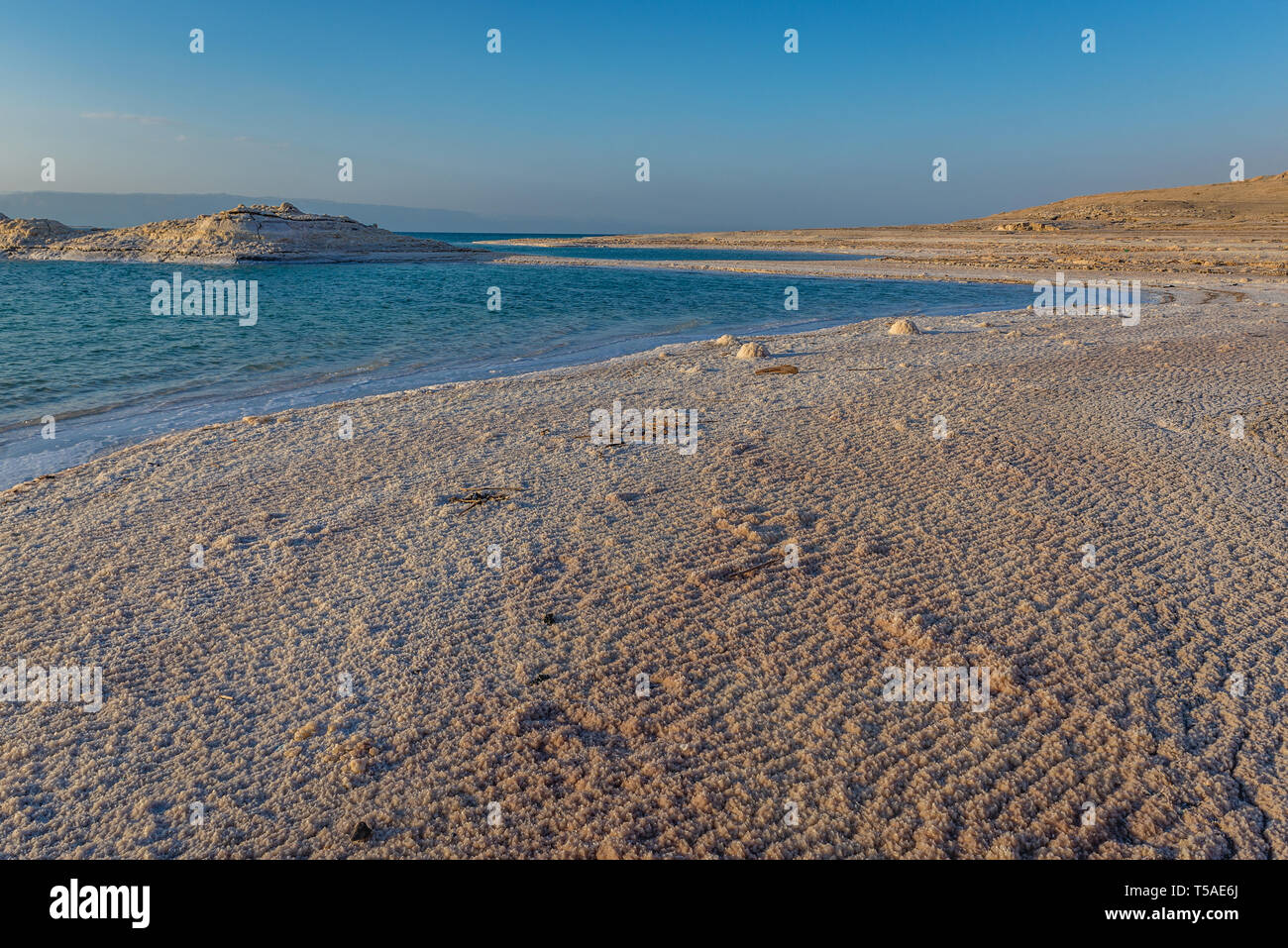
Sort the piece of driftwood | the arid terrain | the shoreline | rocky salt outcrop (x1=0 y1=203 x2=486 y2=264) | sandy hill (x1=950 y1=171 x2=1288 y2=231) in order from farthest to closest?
sandy hill (x1=950 y1=171 x2=1288 y2=231), rocky salt outcrop (x1=0 y1=203 x2=486 y2=264), the arid terrain, the shoreline, the piece of driftwood

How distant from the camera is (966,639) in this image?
12.1 ft

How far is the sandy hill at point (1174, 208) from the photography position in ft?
197

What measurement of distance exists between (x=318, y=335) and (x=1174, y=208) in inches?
3352

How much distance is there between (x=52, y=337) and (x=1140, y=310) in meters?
25.8

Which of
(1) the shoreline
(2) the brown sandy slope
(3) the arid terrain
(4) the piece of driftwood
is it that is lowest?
(2) the brown sandy slope

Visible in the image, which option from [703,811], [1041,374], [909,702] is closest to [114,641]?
[703,811]

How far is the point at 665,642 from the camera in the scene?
12.2ft

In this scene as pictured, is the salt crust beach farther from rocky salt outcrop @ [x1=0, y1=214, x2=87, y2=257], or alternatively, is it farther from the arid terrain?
rocky salt outcrop @ [x1=0, y1=214, x2=87, y2=257]

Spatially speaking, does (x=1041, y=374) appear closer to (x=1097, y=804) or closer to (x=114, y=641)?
(x=1097, y=804)

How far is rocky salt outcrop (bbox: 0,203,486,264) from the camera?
177 feet

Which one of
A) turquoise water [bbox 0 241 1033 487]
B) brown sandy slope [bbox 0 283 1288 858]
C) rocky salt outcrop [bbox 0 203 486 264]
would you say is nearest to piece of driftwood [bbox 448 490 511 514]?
brown sandy slope [bbox 0 283 1288 858]

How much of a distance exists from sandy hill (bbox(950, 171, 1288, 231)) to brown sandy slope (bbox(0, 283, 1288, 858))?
6843 centimetres

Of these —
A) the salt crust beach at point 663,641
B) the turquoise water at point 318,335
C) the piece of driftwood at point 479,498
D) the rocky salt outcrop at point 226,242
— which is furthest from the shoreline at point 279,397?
the rocky salt outcrop at point 226,242

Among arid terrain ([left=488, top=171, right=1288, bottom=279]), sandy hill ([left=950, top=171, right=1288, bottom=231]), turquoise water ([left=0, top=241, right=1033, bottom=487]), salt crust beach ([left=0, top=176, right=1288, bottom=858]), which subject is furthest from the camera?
sandy hill ([left=950, top=171, right=1288, bottom=231])
